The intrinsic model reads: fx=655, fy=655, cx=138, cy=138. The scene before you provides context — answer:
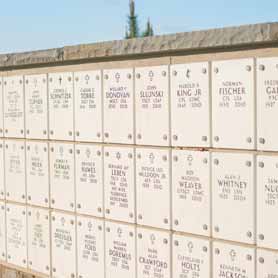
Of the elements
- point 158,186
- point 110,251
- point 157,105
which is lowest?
point 110,251

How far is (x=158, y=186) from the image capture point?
4.10 m

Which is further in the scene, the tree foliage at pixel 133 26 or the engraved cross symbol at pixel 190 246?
the tree foliage at pixel 133 26

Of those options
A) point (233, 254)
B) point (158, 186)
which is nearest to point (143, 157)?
point (158, 186)

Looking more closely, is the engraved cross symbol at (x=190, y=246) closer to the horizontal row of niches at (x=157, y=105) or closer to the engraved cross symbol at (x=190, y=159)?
the engraved cross symbol at (x=190, y=159)

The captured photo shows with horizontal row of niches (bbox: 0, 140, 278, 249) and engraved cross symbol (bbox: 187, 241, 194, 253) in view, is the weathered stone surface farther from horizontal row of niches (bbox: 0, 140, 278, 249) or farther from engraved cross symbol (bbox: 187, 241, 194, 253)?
engraved cross symbol (bbox: 187, 241, 194, 253)

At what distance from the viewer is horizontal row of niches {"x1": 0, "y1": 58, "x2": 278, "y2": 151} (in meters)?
3.54

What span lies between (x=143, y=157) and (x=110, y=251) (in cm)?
75

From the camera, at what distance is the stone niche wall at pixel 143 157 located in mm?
3566

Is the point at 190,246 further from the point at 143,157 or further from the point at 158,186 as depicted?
the point at 143,157

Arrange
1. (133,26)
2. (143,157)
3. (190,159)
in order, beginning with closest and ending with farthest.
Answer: (190,159), (143,157), (133,26)

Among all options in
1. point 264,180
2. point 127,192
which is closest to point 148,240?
point 127,192

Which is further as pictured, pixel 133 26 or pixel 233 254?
pixel 133 26

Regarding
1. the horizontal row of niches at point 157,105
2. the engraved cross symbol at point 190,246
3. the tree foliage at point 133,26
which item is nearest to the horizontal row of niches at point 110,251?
the engraved cross symbol at point 190,246

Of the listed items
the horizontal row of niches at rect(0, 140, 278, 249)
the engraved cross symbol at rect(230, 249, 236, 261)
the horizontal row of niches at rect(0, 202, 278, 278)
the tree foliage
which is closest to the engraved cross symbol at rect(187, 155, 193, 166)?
the horizontal row of niches at rect(0, 140, 278, 249)
